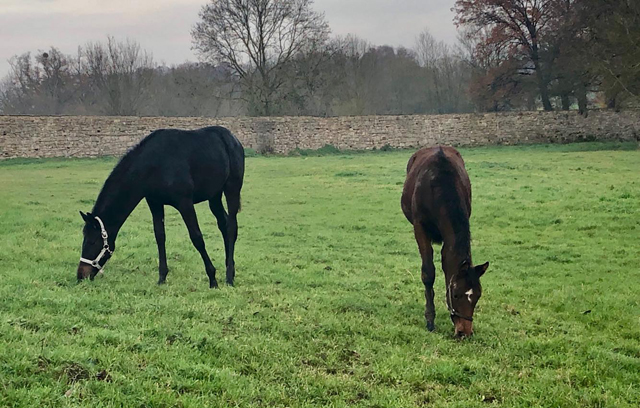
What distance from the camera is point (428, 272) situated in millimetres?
5586

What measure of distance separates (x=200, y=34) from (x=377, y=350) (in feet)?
116

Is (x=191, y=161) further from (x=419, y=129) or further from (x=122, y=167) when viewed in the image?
(x=419, y=129)

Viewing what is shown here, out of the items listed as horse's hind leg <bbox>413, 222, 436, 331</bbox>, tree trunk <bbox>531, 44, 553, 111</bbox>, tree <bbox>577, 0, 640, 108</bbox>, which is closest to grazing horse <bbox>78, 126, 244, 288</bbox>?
horse's hind leg <bbox>413, 222, 436, 331</bbox>

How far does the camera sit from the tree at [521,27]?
36969 mm

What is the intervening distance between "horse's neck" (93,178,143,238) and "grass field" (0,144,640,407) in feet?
2.27

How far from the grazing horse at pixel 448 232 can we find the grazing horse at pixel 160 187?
2526 mm

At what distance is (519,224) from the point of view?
1101cm

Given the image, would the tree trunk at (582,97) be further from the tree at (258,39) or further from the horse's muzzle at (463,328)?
the horse's muzzle at (463,328)

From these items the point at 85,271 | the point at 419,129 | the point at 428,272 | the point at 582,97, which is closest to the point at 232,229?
the point at 85,271

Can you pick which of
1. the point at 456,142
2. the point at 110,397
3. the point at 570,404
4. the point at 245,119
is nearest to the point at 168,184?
the point at 110,397

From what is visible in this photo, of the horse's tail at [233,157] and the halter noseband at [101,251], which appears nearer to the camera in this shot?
the halter noseband at [101,251]

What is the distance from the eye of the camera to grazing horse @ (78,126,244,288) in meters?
6.71

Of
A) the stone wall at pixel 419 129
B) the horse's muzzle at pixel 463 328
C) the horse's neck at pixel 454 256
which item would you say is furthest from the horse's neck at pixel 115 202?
the stone wall at pixel 419 129

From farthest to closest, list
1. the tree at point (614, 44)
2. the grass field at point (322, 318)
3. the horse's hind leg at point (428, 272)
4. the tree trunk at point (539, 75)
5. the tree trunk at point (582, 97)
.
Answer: the tree trunk at point (539, 75)
the tree trunk at point (582, 97)
the tree at point (614, 44)
the horse's hind leg at point (428, 272)
the grass field at point (322, 318)
